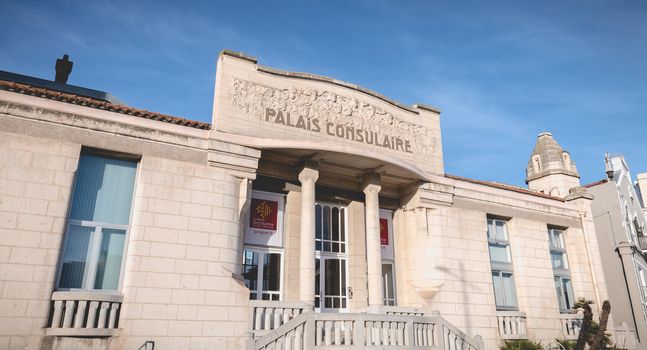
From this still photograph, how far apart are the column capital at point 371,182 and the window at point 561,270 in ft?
30.6

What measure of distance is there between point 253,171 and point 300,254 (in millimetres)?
2957

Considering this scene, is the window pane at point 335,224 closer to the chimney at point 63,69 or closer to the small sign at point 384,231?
the small sign at point 384,231

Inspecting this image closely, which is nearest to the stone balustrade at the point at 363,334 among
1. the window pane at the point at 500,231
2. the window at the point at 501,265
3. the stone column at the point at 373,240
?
the stone column at the point at 373,240

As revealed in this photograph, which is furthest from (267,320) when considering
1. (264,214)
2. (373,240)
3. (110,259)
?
(373,240)

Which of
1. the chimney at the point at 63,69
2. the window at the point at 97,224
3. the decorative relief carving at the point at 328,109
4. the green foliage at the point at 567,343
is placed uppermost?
the chimney at the point at 63,69

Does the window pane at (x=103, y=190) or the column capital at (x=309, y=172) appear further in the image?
the column capital at (x=309, y=172)

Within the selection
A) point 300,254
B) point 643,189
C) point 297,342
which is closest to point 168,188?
point 300,254

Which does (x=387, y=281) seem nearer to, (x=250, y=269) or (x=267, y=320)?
(x=250, y=269)

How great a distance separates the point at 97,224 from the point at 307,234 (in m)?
5.80

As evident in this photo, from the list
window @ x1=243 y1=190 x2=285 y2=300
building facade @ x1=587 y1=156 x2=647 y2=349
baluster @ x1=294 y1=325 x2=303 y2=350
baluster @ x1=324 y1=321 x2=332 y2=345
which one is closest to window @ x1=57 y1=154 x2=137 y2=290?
window @ x1=243 y1=190 x2=285 y2=300

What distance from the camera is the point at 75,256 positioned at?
441 inches

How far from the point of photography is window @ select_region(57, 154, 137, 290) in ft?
36.7

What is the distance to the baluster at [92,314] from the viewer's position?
10453 millimetres

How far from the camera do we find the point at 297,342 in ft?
33.9
